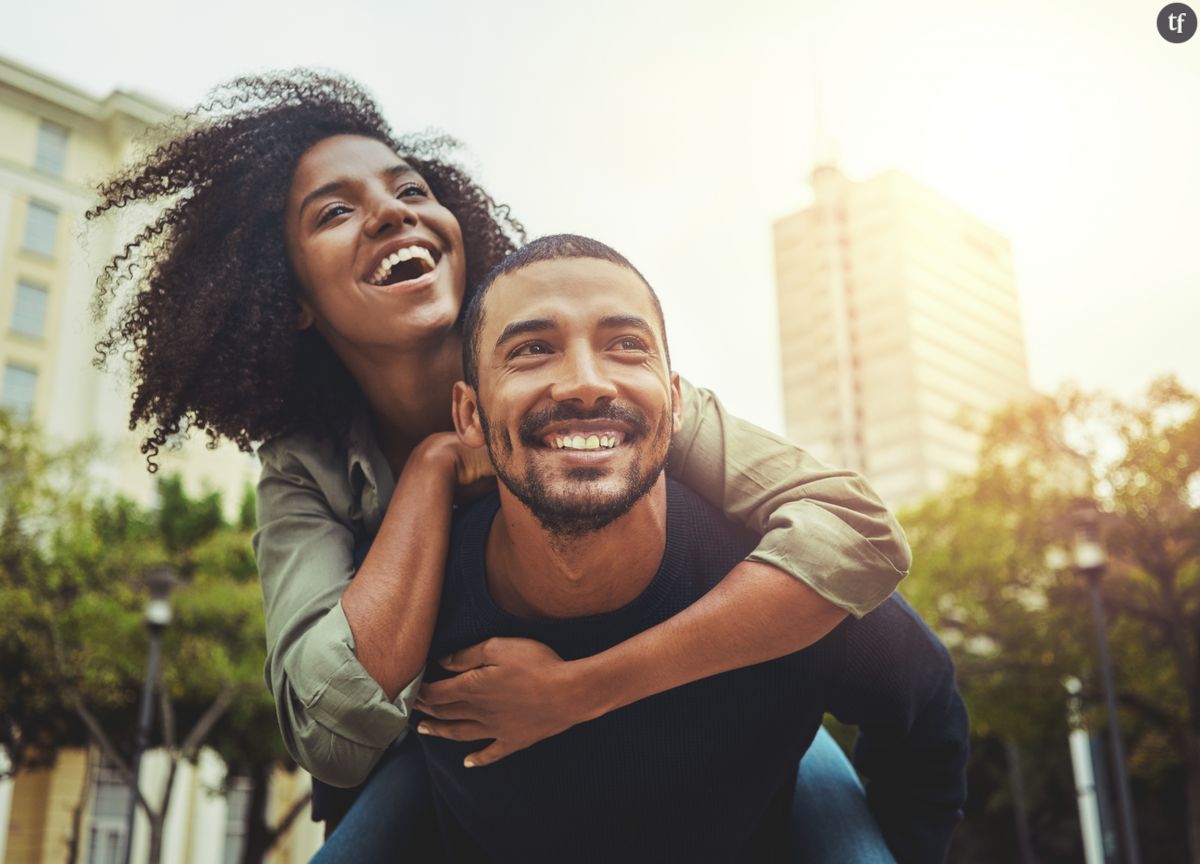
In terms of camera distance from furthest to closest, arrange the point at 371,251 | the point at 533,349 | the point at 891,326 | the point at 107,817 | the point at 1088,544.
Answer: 1. the point at 891,326
2. the point at 107,817
3. the point at 1088,544
4. the point at 371,251
5. the point at 533,349

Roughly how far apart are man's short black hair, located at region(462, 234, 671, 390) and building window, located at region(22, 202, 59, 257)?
3535cm

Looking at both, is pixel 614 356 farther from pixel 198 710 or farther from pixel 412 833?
pixel 198 710

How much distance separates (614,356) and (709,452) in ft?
1.36

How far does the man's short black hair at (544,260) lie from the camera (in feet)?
7.14

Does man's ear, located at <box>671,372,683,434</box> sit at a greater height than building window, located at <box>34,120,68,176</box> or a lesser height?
lesser

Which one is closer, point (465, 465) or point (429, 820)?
point (465, 465)

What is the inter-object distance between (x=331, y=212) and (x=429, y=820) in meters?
1.42

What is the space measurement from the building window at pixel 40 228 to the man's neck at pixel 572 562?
35.5 meters

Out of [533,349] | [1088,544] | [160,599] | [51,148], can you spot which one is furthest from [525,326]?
[51,148]

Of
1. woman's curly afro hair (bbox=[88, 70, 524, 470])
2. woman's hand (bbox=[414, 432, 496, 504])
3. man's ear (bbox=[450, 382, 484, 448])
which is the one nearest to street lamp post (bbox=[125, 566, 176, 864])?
woman's curly afro hair (bbox=[88, 70, 524, 470])

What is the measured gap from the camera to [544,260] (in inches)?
85.3

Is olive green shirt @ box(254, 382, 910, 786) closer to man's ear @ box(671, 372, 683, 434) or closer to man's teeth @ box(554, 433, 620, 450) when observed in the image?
man's ear @ box(671, 372, 683, 434)

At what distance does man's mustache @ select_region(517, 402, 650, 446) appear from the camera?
2.01m

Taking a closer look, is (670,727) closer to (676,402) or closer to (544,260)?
(676,402)
